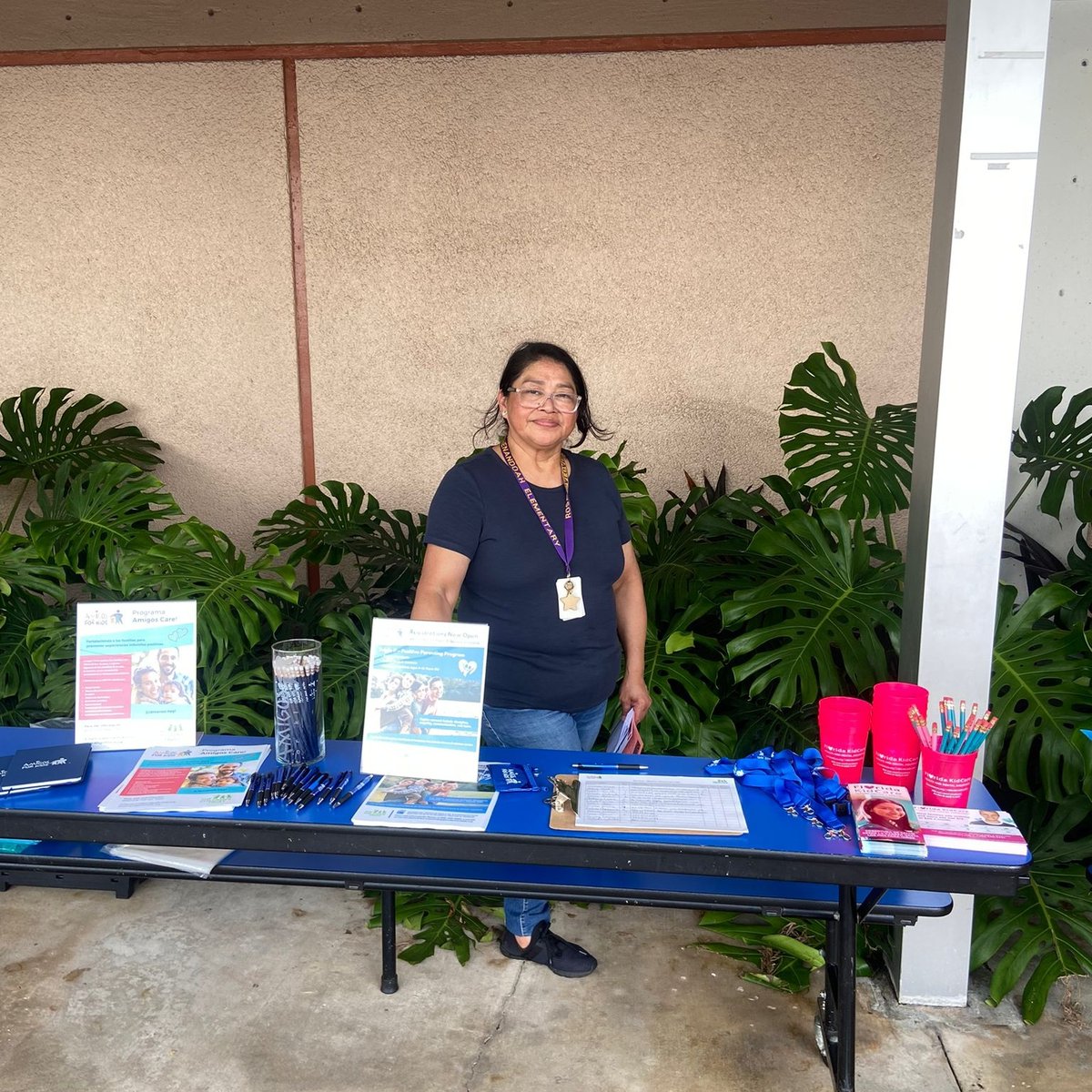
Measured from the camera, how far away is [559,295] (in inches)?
153

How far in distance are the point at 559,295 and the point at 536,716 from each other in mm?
2061

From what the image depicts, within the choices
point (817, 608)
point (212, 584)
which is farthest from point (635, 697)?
point (212, 584)

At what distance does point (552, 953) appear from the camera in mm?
2549

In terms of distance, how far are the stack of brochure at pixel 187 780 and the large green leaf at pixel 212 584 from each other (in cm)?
51

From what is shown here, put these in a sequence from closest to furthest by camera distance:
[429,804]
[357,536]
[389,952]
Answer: [429,804], [389,952], [357,536]

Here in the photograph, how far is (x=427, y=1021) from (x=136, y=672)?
1.03 metres

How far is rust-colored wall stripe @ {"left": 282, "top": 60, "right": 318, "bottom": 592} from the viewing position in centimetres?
385

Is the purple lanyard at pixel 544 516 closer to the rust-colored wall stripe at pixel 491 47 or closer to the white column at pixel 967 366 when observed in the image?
the white column at pixel 967 366

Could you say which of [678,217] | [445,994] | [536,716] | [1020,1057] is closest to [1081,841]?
[1020,1057]

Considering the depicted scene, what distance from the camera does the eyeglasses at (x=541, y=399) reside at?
216 cm

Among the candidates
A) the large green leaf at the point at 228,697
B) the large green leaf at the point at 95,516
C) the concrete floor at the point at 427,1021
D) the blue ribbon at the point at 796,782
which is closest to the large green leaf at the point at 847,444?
the blue ribbon at the point at 796,782

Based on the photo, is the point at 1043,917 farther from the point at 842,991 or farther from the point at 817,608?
the point at 817,608

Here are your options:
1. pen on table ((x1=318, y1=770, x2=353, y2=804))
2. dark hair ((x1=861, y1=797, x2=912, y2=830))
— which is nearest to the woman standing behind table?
pen on table ((x1=318, y1=770, x2=353, y2=804))

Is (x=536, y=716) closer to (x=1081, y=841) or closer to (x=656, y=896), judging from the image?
(x=656, y=896)
